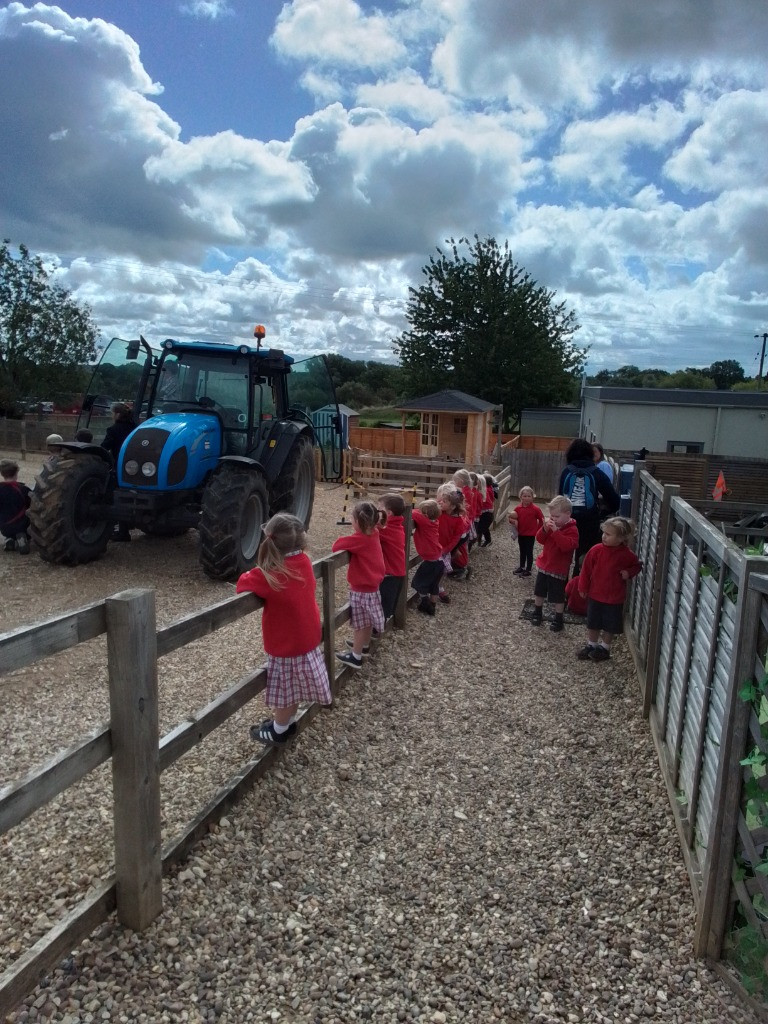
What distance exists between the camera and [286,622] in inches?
142

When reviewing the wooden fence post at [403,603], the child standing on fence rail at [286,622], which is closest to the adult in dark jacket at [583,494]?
the wooden fence post at [403,603]

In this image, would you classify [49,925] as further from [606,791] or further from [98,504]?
[98,504]

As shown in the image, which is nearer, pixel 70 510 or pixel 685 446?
pixel 70 510

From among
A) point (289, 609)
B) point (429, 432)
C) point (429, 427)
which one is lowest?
point (289, 609)

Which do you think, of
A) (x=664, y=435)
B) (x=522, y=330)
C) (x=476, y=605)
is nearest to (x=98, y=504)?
(x=476, y=605)

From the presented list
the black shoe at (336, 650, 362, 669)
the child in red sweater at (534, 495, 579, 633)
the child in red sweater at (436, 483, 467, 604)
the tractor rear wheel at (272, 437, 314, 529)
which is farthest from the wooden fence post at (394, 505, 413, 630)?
the tractor rear wheel at (272, 437, 314, 529)

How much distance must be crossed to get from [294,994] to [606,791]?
2084 millimetres

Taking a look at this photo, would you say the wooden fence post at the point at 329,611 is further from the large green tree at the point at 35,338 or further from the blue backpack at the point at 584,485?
the large green tree at the point at 35,338

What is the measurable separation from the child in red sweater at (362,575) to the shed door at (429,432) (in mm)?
20398

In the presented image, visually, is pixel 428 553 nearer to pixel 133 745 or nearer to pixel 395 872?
pixel 395 872

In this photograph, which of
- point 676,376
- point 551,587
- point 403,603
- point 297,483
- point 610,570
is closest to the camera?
point 610,570

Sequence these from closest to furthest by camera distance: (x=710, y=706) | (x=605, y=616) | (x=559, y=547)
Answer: (x=710, y=706), (x=605, y=616), (x=559, y=547)

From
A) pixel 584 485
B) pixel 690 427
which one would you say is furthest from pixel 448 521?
pixel 690 427

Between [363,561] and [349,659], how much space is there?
0.75 meters
